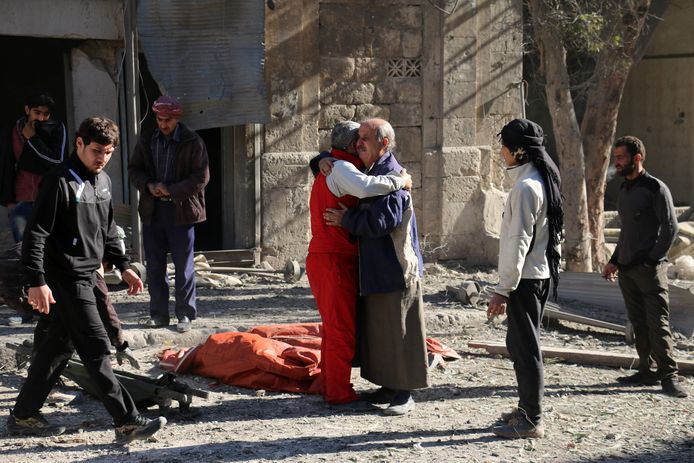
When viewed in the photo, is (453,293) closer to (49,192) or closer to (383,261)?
(383,261)

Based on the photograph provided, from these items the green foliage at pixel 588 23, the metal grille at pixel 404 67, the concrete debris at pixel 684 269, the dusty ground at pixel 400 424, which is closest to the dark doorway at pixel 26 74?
the metal grille at pixel 404 67

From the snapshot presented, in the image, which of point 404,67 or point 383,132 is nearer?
point 383,132

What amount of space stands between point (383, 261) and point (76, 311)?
1846mm

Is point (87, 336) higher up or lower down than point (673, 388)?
higher up

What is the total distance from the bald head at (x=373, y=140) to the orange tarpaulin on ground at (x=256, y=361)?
1.59 metres

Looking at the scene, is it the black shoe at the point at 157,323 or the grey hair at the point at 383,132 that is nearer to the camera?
the grey hair at the point at 383,132

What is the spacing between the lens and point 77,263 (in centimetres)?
531

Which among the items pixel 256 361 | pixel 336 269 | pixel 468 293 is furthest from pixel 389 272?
pixel 468 293

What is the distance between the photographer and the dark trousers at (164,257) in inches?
318

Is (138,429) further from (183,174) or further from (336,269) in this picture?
(183,174)

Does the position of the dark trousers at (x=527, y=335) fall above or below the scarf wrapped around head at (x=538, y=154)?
below

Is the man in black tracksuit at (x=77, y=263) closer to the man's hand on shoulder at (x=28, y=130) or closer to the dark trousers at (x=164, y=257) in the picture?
the dark trousers at (x=164, y=257)

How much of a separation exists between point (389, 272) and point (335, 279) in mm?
373

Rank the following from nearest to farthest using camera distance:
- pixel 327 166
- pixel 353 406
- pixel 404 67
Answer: pixel 327 166 → pixel 353 406 → pixel 404 67
